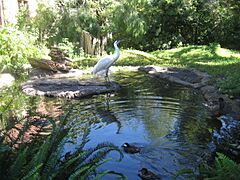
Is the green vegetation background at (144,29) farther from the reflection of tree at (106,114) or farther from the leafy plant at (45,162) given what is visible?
the leafy plant at (45,162)

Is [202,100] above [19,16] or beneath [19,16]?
beneath

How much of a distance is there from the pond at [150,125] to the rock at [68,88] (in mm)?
285

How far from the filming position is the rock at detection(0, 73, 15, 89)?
10094mm

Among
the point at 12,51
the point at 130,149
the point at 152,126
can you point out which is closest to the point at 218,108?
the point at 152,126

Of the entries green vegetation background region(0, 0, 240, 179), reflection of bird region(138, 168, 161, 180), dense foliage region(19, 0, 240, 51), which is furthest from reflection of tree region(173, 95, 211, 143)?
dense foliage region(19, 0, 240, 51)

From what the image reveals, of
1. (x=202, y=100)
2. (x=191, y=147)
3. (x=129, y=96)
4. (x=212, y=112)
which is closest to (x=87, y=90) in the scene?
(x=129, y=96)

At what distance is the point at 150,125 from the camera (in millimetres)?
6070

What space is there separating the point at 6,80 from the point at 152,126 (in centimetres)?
623

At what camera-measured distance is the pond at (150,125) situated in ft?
14.6

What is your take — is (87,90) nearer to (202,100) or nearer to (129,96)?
(129,96)

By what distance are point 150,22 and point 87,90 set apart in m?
12.2

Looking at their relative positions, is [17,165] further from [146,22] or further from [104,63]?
[146,22]

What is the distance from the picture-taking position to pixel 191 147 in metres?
4.98

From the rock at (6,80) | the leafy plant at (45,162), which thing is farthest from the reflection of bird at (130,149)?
the rock at (6,80)
